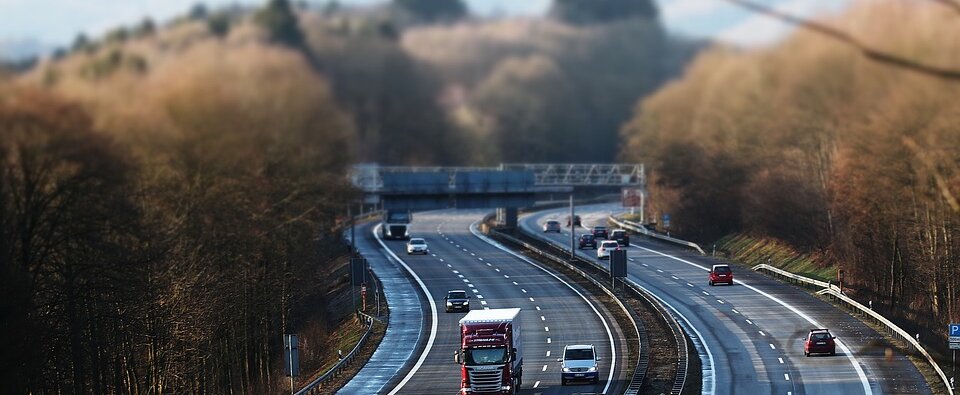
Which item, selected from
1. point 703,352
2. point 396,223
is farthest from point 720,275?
point 396,223

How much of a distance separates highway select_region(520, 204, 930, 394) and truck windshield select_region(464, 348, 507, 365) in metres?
8.35

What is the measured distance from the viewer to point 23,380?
36656 mm

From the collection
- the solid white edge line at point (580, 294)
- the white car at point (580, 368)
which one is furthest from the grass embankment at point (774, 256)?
the white car at point (580, 368)

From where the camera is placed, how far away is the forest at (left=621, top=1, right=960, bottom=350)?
16269 millimetres

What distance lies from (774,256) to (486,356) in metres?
53.0

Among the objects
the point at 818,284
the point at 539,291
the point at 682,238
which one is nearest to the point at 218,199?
the point at 539,291

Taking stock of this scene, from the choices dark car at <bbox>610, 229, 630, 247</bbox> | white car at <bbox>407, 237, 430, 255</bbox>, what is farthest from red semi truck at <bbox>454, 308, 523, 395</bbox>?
dark car at <bbox>610, 229, 630, 247</bbox>

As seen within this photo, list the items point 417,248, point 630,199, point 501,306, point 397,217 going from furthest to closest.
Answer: point 630,199, point 397,217, point 417,248, point 501,306

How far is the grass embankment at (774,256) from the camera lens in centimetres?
8681

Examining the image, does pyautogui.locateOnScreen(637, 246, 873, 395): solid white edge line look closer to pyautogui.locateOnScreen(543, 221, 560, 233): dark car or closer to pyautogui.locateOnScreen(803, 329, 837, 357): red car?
pyautogui.locateOnScreen(803, 329, 837, 357): red car

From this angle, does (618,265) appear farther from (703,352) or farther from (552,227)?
(552,227)

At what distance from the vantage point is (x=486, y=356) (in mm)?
46781

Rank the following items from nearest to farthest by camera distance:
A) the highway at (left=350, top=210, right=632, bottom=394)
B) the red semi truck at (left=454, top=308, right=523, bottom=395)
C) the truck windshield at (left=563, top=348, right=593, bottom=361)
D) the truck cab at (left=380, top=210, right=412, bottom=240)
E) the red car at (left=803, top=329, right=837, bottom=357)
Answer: the red semi truck at (left=454, top=308, right=523, bottom=395)
the truck windshield at (left=563, top=348, right=593, bottom=361)
the highway at (left=350, top=210, right=632, bottom=394)
the red car at (left=803, top=329, right=837, bottom=357)
the truck cab at (left=380, top=210, right=412, bottom=240)


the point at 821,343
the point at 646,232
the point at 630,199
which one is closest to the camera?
the point at 821,343
